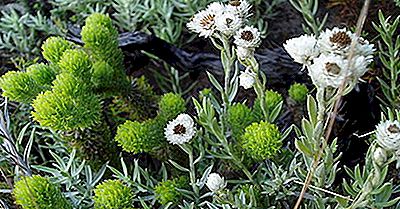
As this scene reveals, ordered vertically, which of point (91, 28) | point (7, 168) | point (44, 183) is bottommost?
point (7, 168)

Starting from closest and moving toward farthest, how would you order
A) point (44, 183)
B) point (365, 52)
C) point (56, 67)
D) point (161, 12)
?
point (365, 52) → point (44, 183) → point (56, 67) → point (161, 12)

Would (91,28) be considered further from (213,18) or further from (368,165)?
(368,165)

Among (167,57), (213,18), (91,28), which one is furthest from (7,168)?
(213,18)

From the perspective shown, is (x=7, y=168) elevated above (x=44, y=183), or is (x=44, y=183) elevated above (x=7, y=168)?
(x=44, y=183)

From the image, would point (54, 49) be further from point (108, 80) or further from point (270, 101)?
point (270, 101)

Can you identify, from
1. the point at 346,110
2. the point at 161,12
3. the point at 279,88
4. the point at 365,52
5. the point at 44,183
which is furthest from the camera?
the point at 161,12

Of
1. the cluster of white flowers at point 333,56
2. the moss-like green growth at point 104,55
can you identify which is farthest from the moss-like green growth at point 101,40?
the cluster of white flowers at point 333,56
